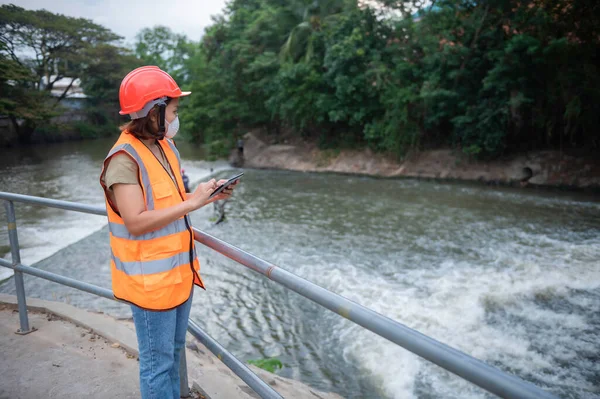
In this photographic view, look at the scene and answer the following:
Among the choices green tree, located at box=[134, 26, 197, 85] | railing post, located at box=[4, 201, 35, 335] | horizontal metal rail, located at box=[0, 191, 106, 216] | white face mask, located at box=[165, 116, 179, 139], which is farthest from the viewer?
green tree, located at box=[134, 26, 197, 85]

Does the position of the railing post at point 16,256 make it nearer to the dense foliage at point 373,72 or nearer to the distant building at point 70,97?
the dense foliage at point 373,72

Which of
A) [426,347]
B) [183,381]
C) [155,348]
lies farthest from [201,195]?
[183,381]

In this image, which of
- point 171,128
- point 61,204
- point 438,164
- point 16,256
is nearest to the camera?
point 171,128

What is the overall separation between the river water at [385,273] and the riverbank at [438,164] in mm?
1331

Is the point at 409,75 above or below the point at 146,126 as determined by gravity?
above

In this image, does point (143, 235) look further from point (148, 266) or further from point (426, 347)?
point (426, 347)

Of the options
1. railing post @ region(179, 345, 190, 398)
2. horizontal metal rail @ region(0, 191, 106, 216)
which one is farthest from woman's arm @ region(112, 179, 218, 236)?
railing post @ region(179, 345, 190, 398)

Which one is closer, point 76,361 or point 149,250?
point 149,250

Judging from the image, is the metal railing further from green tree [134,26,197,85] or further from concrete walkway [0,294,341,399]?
green tree [134,26,197,85]

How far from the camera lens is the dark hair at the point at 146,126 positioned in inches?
71.0

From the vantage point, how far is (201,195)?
1768 mm

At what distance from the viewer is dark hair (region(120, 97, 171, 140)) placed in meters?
1.80

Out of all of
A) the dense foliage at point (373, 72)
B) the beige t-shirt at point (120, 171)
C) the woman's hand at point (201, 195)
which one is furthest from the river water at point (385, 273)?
the woman's hand at point (201, 195)

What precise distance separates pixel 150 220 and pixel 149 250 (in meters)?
0.14
